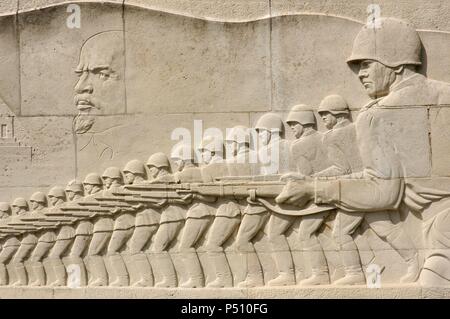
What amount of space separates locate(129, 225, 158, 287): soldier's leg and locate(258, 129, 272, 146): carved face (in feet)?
4.07

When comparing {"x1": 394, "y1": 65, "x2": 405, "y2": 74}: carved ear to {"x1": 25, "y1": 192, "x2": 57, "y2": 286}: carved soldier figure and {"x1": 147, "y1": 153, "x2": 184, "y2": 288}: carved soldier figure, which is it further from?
{"x1": 25, "y1": 192, "x2": 57, "y2": 286}: carved soldier figure

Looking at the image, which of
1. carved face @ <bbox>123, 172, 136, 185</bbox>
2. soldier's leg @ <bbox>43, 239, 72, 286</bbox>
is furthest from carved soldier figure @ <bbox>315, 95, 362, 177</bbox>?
soldier's leg @ <bbox>43, 239, 72, 286</bbox>

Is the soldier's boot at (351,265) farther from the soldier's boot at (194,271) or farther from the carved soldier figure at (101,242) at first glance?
the carved soldier figure at (101,242)

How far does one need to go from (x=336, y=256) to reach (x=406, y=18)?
7.27 ft

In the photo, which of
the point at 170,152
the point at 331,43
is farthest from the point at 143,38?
the point at 331,43

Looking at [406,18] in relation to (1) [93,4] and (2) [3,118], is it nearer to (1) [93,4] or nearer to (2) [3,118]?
(1) [93,4]

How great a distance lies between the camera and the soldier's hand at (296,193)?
7762mm

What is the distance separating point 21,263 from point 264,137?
8.43 feet

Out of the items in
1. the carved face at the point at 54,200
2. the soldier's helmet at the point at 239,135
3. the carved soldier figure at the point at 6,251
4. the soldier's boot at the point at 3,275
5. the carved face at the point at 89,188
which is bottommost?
the soldier's boot at the point at 3,275

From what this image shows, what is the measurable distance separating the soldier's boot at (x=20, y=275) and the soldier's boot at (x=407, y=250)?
337cm

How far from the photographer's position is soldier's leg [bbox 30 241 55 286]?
8195 millimetres

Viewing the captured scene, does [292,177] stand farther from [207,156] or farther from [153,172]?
[153,172]

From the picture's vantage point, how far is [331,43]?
26.0 feet

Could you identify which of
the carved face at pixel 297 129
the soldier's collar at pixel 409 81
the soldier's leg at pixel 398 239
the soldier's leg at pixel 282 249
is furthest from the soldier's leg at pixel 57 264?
the soldier's collar at pixel 409 81
